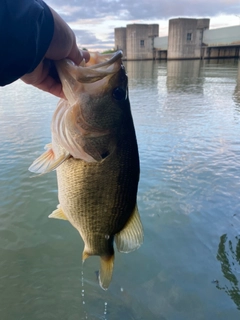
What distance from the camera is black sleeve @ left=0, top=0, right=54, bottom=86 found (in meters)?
1.25

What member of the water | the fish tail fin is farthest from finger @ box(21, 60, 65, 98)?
the water

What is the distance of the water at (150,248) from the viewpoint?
274 cm

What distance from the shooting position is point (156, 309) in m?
2.70

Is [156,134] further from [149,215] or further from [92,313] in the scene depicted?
[92,313]

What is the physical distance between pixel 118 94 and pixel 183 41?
51.3m

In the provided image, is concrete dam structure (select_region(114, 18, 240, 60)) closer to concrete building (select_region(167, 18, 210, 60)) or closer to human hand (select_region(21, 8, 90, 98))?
concrete building (select_region(167, 18, 210, 60))

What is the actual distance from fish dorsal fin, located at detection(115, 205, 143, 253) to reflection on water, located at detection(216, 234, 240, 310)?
1.47 m

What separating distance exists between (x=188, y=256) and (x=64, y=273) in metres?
1.34

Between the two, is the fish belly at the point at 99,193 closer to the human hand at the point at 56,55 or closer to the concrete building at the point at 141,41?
the human hand at the point at 56,55

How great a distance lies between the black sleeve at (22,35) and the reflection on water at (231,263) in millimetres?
2622

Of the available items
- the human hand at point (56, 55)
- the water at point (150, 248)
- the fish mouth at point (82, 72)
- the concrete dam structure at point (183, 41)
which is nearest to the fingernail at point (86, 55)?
the human hand at point (56, 55)

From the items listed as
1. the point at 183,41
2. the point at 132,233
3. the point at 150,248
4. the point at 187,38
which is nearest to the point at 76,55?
the point at 132,233

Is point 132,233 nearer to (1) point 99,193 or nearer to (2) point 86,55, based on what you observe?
(1) point 99,193

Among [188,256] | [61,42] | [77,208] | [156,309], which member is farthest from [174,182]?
[61,42]
